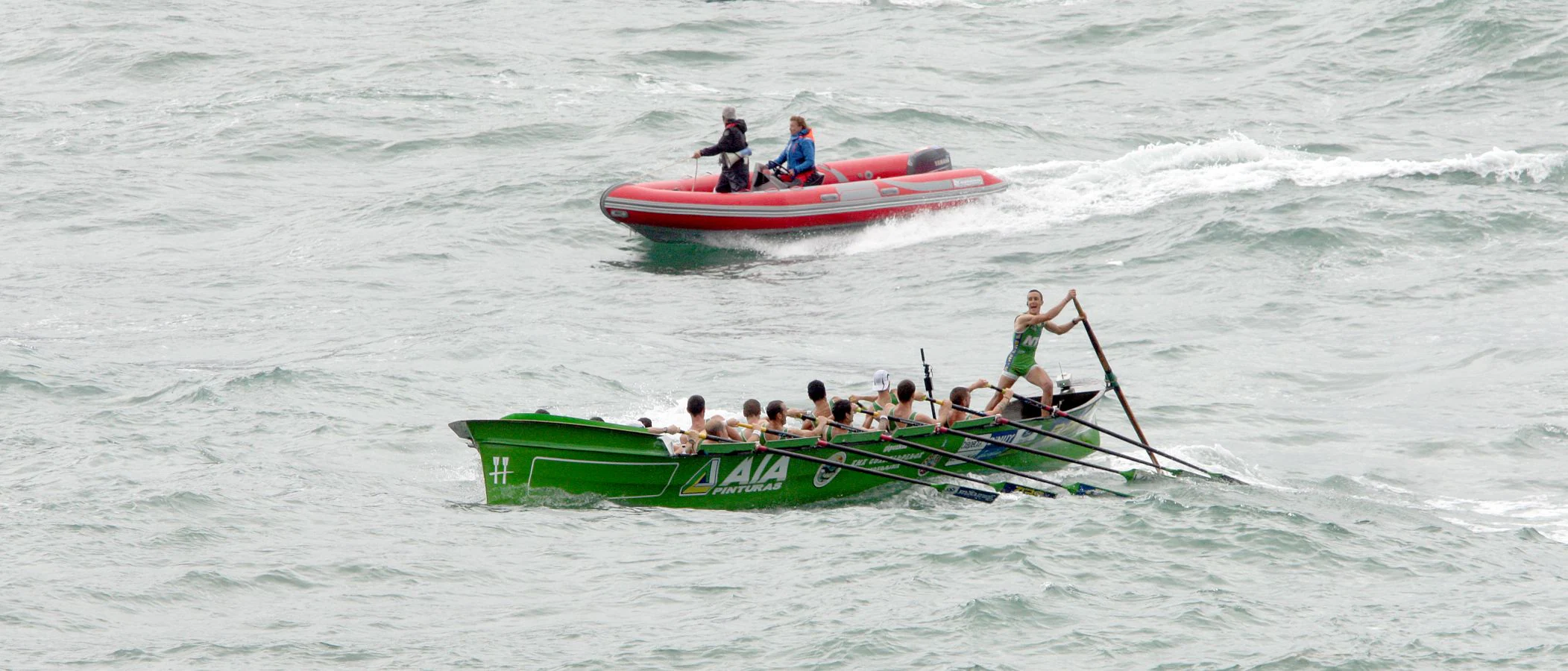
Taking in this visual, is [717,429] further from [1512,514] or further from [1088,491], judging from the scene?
[1512,514]

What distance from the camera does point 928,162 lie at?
1014 inches

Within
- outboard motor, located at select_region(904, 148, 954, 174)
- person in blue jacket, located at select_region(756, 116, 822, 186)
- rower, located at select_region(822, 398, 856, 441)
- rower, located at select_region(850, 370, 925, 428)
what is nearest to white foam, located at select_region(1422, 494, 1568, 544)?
rower, located at select_region(850, 370, 925, 428)

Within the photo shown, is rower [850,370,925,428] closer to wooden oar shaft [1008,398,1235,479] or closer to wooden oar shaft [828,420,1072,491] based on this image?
wooden oar shaft [828,420,1072,491]

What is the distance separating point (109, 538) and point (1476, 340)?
14.3 metres

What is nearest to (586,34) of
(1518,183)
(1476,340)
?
(1518,183)

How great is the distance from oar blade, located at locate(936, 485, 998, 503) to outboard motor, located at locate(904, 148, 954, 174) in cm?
1175

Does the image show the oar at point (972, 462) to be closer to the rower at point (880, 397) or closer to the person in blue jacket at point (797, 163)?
the rower at point (880, 397)

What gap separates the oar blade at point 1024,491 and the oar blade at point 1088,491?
18cm

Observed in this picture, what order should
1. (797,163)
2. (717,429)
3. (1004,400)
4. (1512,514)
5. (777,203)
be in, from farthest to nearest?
(797,163)
(777,203)
(1004,400)
(717,429)
(1512,514)

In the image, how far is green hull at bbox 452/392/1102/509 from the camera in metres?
13.9

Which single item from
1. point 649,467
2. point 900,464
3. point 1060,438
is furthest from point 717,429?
point 1060,438

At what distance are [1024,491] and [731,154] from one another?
10.6 meters

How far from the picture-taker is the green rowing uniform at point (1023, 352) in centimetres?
1609

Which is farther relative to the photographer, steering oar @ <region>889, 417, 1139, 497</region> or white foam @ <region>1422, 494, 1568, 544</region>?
steering oar @ <region>889, 417, 1139, 497</region>
